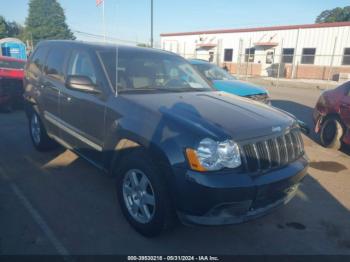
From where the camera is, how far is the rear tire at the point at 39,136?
5414mm

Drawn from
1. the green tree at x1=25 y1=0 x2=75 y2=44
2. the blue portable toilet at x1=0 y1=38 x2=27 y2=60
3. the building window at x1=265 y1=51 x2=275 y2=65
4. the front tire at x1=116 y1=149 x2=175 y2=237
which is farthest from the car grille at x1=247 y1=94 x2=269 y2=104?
the green tree at x1=25 y1=0 x2=75 y2=44

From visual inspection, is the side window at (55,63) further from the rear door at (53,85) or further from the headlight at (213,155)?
the headlight at (213,155)

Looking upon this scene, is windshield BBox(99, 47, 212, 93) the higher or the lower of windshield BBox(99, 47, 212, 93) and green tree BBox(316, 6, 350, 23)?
the lower

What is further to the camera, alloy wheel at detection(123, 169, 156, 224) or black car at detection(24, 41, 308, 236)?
alloy wheel at detection(123, 169, 156, 224)

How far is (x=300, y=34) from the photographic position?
27.8 metres

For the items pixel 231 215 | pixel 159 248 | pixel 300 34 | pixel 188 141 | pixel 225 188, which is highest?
pixel 300 34

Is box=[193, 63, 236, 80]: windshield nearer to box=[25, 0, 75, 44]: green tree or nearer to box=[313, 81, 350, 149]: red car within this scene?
box=[313, 81, 350, 149]: red car

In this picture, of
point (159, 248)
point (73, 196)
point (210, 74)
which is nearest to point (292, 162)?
point (159, 248)

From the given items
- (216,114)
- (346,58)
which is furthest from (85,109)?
(346,58)

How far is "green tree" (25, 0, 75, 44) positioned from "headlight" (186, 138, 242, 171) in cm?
7694

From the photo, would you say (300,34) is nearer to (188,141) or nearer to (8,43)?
(8,43)

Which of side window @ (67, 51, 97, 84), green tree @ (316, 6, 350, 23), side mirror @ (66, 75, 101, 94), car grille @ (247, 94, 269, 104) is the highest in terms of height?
green tree @ (316, 6, 350, 23)

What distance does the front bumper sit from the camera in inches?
105

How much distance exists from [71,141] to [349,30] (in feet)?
87.5
